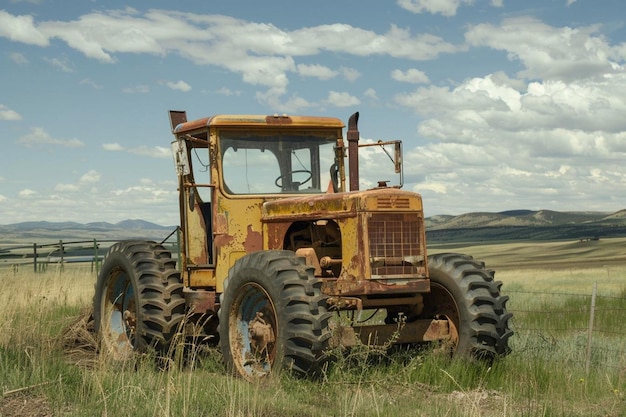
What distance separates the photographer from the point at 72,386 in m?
7.06

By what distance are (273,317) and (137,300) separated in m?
2.04

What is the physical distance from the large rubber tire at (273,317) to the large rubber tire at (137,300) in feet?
3.28

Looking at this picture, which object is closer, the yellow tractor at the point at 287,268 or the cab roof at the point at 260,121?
the yellow tractor at the point at 287,268

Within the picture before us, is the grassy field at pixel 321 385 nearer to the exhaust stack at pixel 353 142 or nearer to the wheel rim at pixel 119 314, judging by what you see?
the wheel rim at pixel 119 314

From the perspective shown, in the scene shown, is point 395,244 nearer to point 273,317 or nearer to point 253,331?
point 273,317

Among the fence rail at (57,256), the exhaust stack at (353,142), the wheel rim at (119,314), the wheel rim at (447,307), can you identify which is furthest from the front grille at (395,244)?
the fence rail at (57,256)

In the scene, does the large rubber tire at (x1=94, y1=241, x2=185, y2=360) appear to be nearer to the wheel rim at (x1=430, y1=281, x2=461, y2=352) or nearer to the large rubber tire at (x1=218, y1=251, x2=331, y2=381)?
the large rubber tire at (x1=218, y1=251, x2=331, y2=381)

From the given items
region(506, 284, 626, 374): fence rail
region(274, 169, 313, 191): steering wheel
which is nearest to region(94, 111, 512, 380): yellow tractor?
region(274, 169, 313, 191): steering wheel

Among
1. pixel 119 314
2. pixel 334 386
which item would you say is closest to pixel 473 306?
pixel 334 386

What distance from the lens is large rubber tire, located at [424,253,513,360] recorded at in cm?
862

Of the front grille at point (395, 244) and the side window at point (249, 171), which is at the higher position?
the side window at point (249, 171)

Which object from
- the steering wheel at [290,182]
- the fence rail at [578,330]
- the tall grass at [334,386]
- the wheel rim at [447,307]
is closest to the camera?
the tall grass at [334,386]

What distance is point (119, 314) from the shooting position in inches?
410

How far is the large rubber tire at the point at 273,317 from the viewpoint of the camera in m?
7.32
